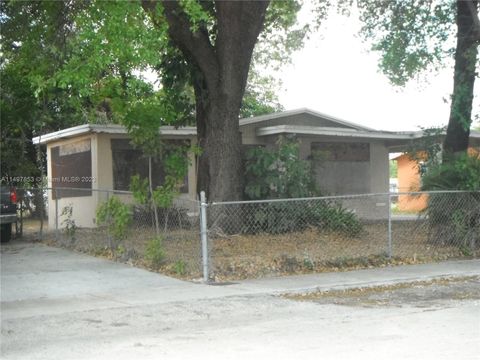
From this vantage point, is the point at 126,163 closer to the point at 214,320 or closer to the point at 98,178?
the point at 98,178

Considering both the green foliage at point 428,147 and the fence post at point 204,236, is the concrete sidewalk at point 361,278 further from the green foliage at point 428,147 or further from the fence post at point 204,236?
the green foliage at point 428,147

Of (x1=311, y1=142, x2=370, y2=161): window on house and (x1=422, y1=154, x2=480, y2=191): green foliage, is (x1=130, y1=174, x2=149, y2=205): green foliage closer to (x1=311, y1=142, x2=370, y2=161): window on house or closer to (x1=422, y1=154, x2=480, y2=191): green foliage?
(x1=422, y1=154, x2=480, y2=191): green foliage

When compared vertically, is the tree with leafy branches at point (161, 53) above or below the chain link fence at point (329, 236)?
above

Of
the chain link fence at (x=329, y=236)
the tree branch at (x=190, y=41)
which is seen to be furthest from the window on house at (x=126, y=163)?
the chain link fence at (x=329, y=236)

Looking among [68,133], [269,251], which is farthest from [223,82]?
[68,133]

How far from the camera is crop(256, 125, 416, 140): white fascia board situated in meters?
18.3

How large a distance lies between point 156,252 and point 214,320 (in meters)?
3.84

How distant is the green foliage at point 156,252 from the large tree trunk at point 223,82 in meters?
2.75

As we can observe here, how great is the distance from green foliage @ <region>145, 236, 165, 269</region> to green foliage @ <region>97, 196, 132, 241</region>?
A: 0.80m

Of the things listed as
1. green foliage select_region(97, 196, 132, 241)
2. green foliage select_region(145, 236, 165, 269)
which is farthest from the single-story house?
green foliage select_region(145, 236, 165, 269)

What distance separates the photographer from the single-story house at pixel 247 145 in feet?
58.1

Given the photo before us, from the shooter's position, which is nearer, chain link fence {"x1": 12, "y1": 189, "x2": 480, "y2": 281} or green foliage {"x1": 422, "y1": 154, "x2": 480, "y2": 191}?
chain link fence {"x1": 12, "y1": 189, "x2": 480, "y2": 281}

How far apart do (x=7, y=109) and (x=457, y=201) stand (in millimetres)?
12570

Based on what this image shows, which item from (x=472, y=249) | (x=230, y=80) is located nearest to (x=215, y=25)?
(x=230, y=80)
